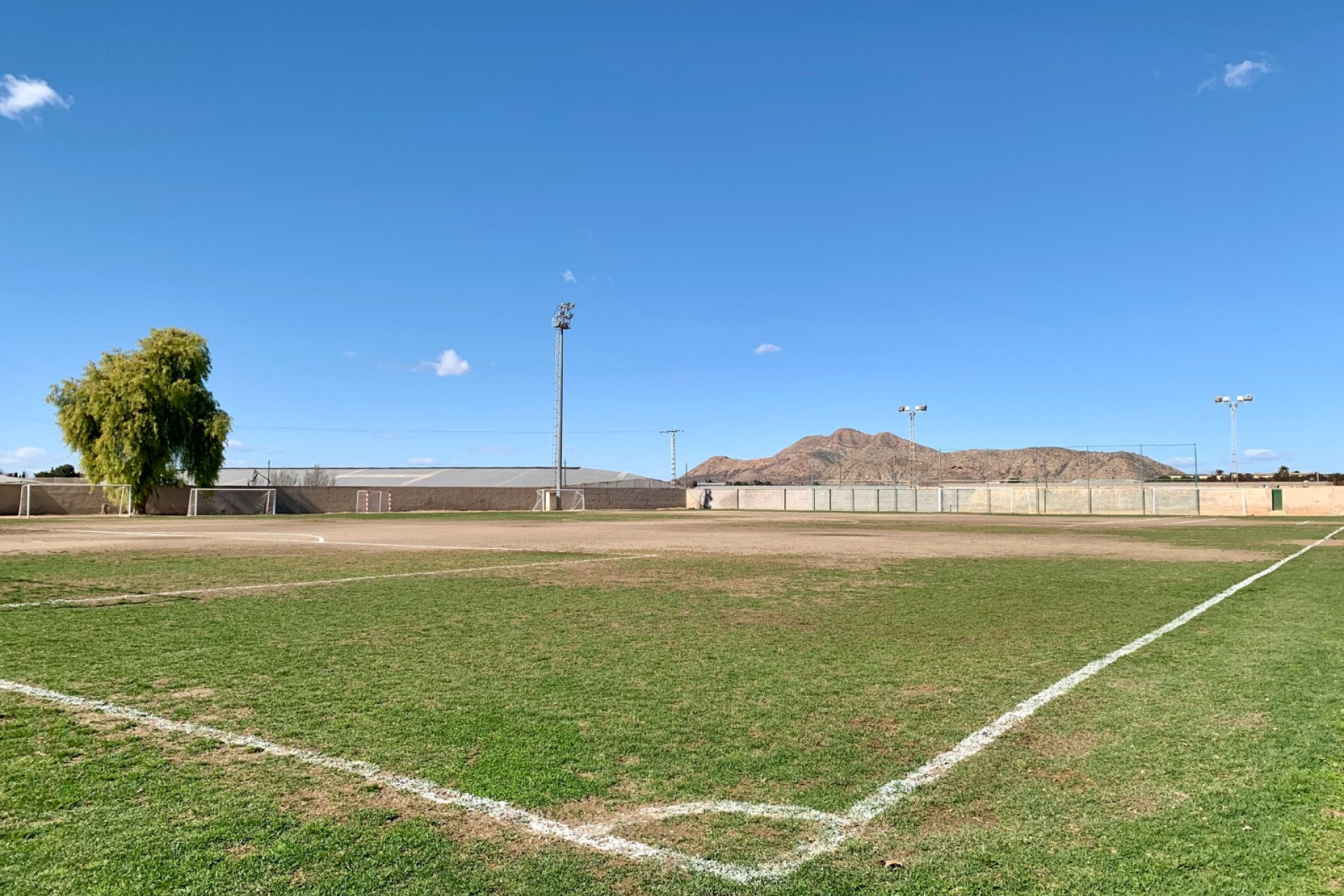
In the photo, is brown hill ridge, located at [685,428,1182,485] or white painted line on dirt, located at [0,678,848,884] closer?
white painted line on dirt, located at [0,678,848,884]

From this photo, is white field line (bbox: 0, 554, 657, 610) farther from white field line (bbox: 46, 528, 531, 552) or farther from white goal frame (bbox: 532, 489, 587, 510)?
white goal frame (bbox: 532, 489, 587, 510)

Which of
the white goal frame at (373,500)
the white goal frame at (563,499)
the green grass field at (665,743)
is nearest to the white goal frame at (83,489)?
the white goal frame at (373,500)

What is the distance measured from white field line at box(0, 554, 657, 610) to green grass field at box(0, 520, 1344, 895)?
62 cm

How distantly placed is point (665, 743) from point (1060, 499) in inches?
2215

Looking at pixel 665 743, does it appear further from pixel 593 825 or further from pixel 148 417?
pixel 148 417

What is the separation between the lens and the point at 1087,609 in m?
9.66

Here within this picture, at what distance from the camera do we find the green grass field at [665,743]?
303 centimetres

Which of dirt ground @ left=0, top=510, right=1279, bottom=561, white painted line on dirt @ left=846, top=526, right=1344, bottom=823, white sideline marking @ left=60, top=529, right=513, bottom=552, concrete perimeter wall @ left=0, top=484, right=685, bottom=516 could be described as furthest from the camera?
concrete perimeter wall @ left=0, top=484, right=685, bottom=516

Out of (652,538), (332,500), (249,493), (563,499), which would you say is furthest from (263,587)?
(563,499)

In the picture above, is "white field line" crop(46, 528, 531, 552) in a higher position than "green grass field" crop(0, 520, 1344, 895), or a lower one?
higher

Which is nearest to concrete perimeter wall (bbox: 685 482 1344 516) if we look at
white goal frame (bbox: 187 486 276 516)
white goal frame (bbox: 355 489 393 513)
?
white goal frame (bbox: 355 489 393 513)

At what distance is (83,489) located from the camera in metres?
46.9

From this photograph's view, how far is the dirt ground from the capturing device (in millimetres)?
19016

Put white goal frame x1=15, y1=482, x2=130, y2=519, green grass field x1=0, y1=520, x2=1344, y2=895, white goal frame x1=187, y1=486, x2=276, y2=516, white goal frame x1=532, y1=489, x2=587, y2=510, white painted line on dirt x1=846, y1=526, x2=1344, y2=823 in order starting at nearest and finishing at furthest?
1. green grass field x1=0, y1=520, x2=1344, y2=895
2. white painted line on dirt x1=846, y1=526, x2=1344, y2=823
3. white goal frame x1=15, y1=482, x2=130, y2=519
4. white goal frame x1=187, y1=486, x2=276, y2=516
5. white goal frame x1=532, y1=489, x2=587, y2=510
